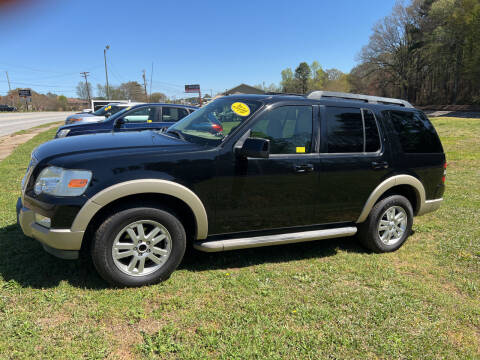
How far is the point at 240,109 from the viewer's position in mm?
3676

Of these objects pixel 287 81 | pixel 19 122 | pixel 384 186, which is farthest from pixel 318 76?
pixel 384 186

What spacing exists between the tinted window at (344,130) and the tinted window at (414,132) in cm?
59

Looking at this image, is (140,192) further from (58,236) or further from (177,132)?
(177,132)

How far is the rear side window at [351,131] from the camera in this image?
3.82 meters

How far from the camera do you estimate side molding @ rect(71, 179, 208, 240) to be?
288 centimetres

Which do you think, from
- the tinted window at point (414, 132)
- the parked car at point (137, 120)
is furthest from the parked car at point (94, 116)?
the tinted window at point (414, 132)

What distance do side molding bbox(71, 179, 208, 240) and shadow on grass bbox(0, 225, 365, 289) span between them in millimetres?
690

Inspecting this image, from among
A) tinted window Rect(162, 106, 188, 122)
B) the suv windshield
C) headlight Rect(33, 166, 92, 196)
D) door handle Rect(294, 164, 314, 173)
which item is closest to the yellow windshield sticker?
the suv windshield

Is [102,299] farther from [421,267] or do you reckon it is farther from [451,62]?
[451,62]

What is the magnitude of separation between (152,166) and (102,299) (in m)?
1.21

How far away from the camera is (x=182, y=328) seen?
2719mm

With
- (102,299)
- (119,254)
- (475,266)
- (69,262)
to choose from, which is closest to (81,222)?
(119,254)

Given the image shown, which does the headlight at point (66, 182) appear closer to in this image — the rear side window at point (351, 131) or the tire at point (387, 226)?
the rear side window at point (351, 131)

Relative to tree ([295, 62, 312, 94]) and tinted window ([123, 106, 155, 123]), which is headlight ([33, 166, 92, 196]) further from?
tree ([295, 62, 312, 94])
